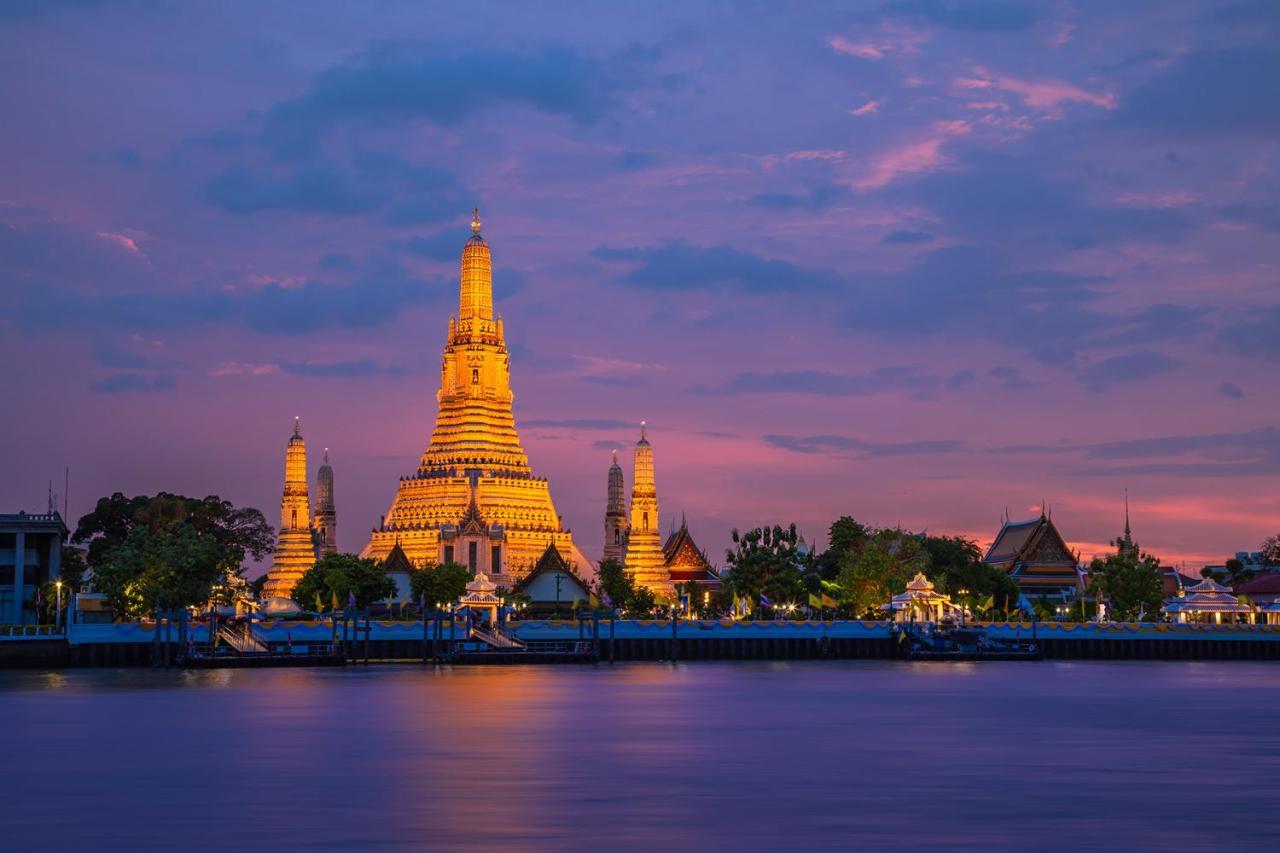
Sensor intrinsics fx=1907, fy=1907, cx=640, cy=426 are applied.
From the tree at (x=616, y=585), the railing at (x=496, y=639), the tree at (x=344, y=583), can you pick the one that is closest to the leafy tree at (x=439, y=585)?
the tree at (x=344, y=583)

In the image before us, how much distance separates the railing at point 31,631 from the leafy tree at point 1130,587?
74643 mm

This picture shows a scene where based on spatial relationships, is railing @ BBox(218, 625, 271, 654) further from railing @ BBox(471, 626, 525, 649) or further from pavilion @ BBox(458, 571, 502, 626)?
pavilion @ BBox(458, 571, 502, 626)

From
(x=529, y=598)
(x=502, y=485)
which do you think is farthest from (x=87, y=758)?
(x=502, y=485)

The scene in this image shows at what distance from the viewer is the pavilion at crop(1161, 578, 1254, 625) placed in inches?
5226

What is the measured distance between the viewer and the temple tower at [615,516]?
18262 centimetres

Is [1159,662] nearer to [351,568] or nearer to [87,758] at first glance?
[351,568]

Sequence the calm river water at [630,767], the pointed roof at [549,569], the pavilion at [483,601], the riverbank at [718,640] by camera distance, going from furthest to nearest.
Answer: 1. the pointed roof at [549,569]
2. the pavilion at [483,601]
3. the riverbank at [718,640]
4. the calm river water at [630,767]

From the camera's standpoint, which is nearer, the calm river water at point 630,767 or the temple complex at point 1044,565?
the calm river water at point 630,767

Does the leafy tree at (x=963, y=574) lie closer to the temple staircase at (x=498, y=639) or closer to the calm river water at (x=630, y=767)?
the temple staircase at (x=498, y=639)

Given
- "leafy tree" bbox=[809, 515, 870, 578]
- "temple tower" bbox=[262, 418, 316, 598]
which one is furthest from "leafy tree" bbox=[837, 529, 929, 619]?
"temple tower" bbox=[262, 418, 316, 598]

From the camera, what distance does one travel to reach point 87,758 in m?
47.0

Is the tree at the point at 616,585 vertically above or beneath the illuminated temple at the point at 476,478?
beneath

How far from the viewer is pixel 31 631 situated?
337ft

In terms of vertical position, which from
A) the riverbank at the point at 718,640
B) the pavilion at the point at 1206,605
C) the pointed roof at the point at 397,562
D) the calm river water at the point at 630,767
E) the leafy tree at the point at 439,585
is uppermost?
the pointed roof at the point at 397,562
